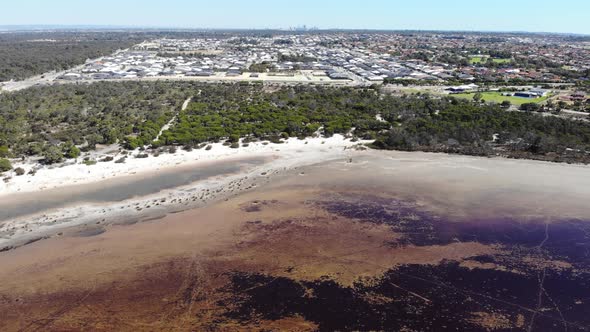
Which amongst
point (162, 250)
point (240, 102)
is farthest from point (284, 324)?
point (240, 102)

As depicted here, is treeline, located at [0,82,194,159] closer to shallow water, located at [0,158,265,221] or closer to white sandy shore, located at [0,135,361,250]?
white sandy shore, located at [0,135,361,250]

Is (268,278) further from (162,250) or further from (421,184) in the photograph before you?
(421,184)

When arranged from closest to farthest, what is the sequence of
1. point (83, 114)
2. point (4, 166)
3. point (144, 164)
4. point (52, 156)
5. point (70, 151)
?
point (4, 166) → point (52, 156) → point (144, 164) → point (70, 151) → point (83, 114)

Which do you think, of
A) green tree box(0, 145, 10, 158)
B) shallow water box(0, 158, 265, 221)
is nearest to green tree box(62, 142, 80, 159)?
green tree box(0, 145, 10, 158)

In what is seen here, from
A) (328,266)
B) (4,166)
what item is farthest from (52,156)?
(328,266)

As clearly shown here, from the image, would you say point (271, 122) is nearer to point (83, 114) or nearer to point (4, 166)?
point (83, 114)

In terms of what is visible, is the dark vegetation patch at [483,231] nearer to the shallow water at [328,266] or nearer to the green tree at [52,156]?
the shallow water at [328,266]

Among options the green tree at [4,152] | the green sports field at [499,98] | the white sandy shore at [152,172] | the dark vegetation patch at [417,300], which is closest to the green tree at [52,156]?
the white sandy shore at [152,172]
